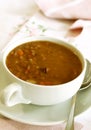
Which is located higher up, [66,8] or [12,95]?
[12,95]

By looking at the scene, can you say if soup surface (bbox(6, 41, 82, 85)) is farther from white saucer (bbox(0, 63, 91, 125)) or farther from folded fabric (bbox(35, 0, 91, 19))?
folded fabric (bbox(35, 0, 91, 19))

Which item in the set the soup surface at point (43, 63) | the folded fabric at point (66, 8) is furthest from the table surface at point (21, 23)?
the soup surface at point (43, 63)

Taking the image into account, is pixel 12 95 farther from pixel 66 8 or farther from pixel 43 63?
pixel 66 8

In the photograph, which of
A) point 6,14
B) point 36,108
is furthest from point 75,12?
point 36,108

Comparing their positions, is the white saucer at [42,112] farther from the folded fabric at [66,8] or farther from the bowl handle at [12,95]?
the folded fabric at [66,8]

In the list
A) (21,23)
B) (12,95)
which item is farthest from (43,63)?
(21,23)

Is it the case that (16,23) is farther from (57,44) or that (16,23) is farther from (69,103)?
(69,103)
